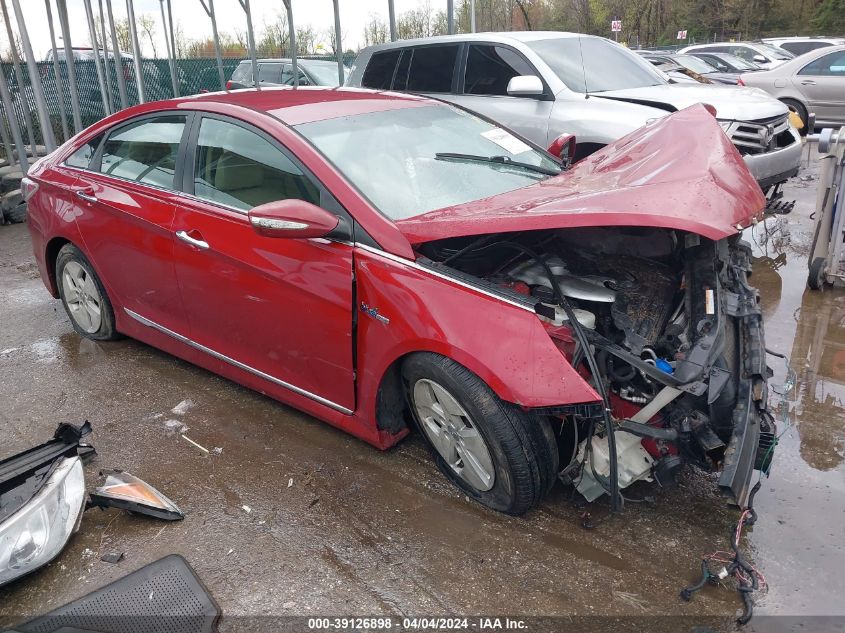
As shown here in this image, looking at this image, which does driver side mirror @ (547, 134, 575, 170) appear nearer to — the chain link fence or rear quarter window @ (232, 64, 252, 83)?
the chain link fence

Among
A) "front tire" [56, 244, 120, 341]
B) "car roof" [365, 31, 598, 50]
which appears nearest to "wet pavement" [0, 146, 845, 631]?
"front tire" [56, 244, 120, 341]

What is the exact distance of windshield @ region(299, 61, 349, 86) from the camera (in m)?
10.8

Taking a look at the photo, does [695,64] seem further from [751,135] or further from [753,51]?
[751,135]

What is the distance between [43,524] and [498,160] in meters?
2.59

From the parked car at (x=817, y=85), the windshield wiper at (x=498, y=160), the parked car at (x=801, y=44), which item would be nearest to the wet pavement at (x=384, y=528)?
the windshield wiper at (x=498, y=160)

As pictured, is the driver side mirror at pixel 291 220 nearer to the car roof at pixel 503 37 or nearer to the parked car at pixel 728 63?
the car roof at pixel 503 37

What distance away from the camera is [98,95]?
12.3 metres

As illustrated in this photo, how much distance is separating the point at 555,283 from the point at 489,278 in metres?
0.30

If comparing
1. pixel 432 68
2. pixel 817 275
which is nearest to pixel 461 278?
pixel 817 275

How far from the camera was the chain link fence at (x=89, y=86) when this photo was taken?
10461 mm

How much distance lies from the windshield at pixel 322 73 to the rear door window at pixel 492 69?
4374 mm

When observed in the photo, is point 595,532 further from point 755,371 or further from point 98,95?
point 98,95

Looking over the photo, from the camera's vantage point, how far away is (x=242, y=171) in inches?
130

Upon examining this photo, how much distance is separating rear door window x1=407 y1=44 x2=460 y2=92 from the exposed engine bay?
A: 4.70 m
